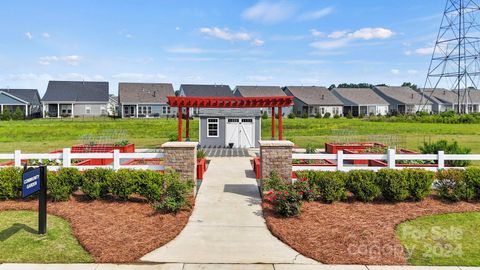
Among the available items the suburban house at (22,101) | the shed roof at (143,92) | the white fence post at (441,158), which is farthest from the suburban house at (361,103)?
the white fence post at (441,158)

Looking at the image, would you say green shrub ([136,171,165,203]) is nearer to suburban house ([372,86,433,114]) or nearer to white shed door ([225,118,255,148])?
white shed door ([225,118,255,148])

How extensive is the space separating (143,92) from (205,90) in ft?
33.4

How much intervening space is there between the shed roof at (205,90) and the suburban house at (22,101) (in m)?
24.2

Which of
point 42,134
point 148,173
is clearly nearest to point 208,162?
point 148,173

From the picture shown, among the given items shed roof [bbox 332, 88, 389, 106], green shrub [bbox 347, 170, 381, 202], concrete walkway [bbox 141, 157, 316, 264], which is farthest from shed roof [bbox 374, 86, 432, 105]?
concrete walkway [bbox 141, 157, 316, 264]

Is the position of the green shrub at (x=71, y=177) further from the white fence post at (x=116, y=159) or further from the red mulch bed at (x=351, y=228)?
the red mulch bed at (x=351, y=228)

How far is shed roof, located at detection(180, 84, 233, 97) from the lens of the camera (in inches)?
2350

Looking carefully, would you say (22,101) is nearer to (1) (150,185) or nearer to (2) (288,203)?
(1) (150,185)

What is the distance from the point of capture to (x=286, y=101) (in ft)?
48.1

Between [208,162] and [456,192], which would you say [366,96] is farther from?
[456,192]

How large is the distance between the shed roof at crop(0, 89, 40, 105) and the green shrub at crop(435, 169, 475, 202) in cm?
6525

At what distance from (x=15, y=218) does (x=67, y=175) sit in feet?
5.03

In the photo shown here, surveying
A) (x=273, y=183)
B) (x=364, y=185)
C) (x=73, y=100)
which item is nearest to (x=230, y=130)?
(x=273, y=183)

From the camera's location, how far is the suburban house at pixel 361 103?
222 ft
